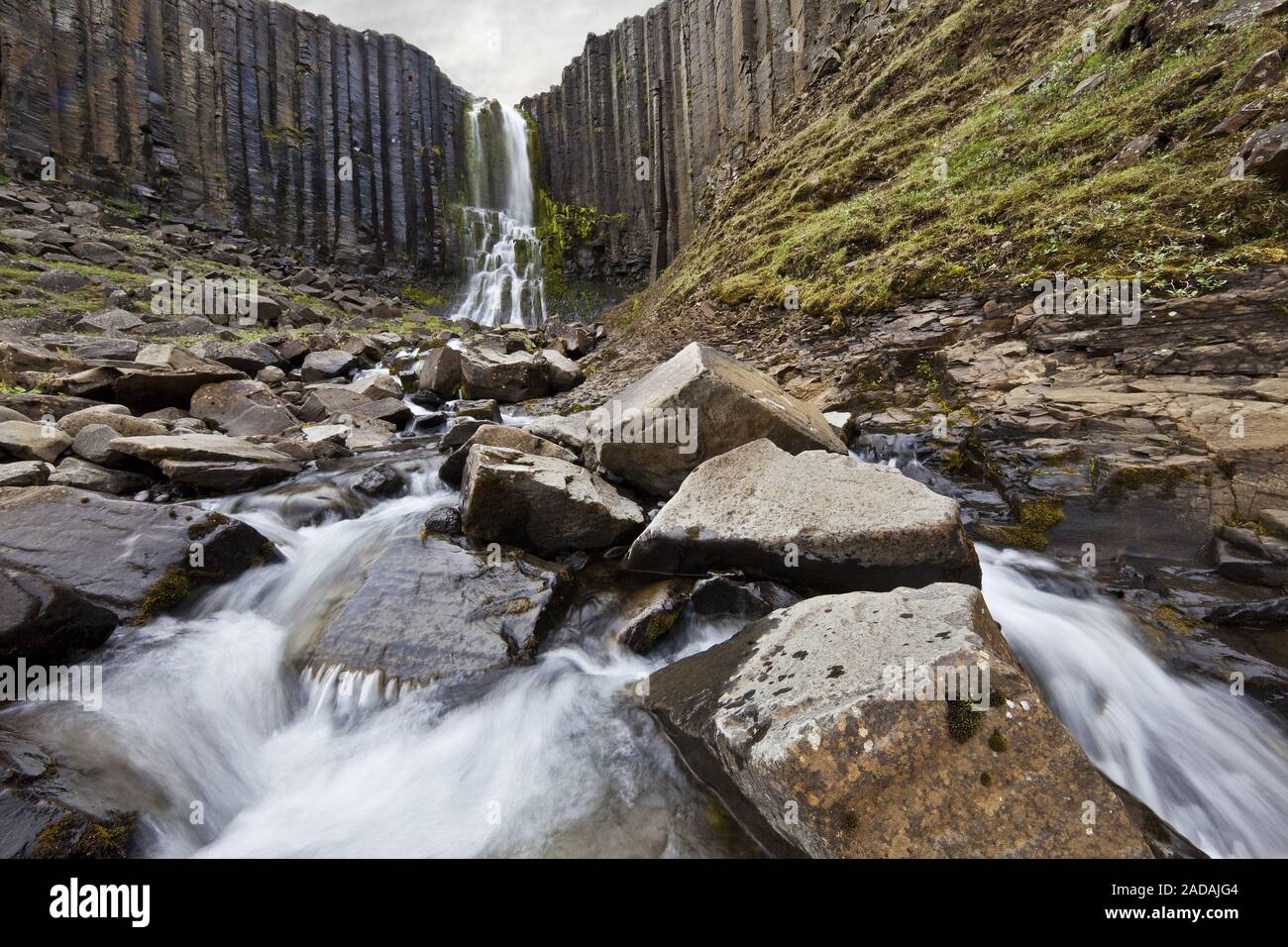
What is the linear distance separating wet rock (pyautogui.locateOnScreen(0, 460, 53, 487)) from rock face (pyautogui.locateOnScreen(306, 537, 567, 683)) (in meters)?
3.29

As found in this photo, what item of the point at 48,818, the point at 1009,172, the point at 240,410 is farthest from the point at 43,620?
the point at 1009,172

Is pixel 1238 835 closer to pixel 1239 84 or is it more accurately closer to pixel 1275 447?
pixel 1275 447

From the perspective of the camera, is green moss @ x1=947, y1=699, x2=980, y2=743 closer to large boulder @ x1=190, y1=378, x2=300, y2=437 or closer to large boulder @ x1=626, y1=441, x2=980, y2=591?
large boulder @ x1=626, y1=441, x2=980, y2=591

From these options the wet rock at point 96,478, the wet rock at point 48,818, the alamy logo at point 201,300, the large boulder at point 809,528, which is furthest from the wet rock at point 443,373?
the wet rock at point 48,818

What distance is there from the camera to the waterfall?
31.3 meters

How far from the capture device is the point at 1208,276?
5.25 meters

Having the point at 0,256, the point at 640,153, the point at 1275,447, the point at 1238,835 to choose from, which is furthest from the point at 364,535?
the point at 640,153

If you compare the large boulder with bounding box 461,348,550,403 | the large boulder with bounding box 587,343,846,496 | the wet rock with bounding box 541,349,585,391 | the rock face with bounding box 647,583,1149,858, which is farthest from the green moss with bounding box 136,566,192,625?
the wet rock with bounding box 541,349,585,391

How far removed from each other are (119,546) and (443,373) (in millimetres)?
8278

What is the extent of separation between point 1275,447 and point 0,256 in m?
26.0

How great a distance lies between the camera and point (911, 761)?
213 cm

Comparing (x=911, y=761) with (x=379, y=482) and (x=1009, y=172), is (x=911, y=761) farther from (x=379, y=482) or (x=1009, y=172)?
(x=1009, y=172)

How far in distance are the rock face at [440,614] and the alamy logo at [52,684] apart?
111 cm
